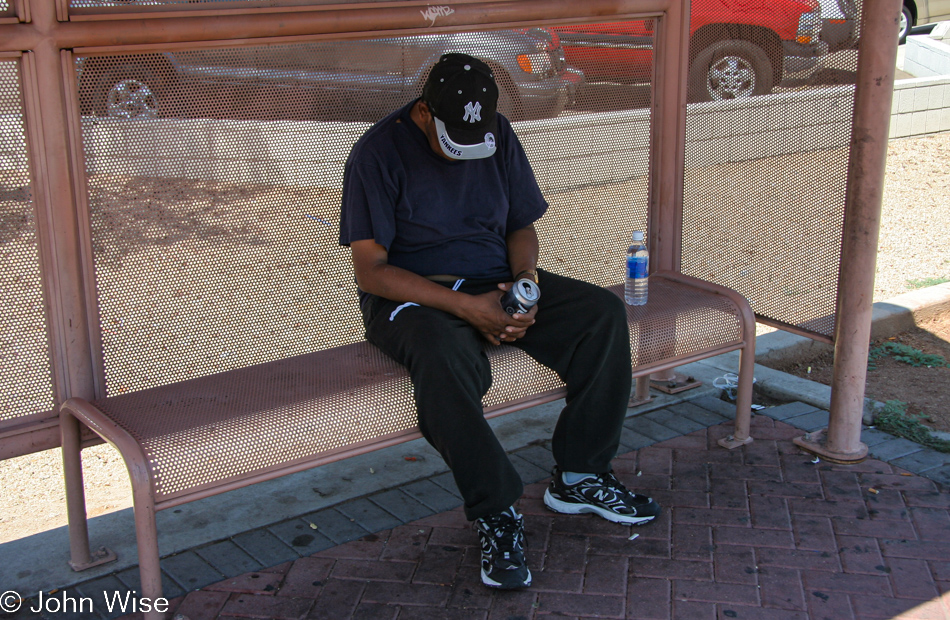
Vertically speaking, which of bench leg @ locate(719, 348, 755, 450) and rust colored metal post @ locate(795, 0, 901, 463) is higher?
rust colored metal post @ locate(795, 0, 901, 463)

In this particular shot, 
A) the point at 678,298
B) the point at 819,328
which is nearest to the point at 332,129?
the point at 678,298

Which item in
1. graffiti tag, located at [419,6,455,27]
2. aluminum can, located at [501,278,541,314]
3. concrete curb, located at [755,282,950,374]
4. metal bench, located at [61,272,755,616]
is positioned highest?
graffiti tag, located at [419,6,455,27]

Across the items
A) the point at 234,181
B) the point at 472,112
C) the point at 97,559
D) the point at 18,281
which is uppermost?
the point at 472,112

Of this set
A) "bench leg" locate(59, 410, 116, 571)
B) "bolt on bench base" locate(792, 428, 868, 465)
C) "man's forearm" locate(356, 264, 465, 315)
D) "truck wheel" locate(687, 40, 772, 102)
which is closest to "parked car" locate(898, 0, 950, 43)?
"truck wheel" locate(687, 40, 772, 102)

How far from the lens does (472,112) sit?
271 cm

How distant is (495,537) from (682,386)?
1.73m

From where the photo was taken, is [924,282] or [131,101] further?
[924,282]

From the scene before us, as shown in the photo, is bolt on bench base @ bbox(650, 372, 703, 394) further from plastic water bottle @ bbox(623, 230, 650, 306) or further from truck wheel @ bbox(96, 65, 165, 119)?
truck wheel @ bbox(96, 65, 165, 119)

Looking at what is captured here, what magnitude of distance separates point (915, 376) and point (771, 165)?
1.45 meters

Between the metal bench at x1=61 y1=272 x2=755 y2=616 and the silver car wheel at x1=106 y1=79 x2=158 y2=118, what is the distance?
2.85 ft

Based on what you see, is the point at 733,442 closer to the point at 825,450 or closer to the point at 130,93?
the point at 825,450

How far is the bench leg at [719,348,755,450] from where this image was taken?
3.28 metres

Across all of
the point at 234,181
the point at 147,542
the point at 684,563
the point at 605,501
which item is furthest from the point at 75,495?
the point at 684,563

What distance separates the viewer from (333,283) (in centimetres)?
306
